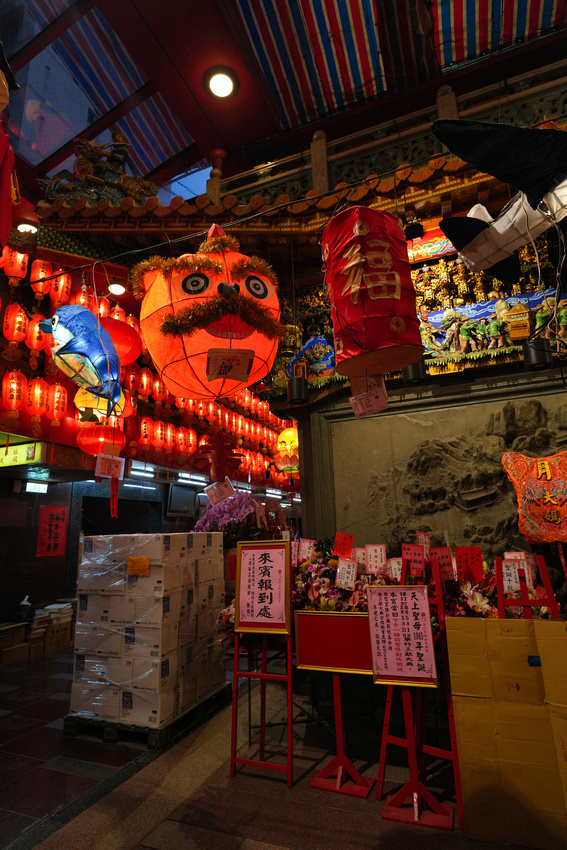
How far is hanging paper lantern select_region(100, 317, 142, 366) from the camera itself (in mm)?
6402

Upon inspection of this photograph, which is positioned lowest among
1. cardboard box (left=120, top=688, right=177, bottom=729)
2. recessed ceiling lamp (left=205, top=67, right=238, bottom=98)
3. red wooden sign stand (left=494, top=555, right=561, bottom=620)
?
cardboard box (left=120, top=688, right=177, bottom=729)

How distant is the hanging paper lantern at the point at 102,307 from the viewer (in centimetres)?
780

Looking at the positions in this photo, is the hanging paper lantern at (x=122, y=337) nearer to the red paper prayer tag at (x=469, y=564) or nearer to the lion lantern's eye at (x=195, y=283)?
the lion lantern's eye at (x=195, y=283)

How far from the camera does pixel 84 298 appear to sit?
301 inches

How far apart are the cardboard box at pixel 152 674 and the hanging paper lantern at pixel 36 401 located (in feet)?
15.1

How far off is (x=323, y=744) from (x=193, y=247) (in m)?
6.60

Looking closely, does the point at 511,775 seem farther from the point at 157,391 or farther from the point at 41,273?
the point at 157,391

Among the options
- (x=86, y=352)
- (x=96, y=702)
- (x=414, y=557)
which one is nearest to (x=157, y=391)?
(x=86, y=352)

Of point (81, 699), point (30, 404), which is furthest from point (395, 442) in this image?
point (30, 404)

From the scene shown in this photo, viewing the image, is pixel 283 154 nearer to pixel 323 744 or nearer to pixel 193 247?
pixel 193 247

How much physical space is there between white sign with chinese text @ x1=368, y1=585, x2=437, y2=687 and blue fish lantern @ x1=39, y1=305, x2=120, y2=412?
4.03 metres

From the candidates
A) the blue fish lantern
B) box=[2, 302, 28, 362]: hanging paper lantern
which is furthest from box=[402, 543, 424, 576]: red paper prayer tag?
box=[2, 302, 28, 362]: hanging paper lantern

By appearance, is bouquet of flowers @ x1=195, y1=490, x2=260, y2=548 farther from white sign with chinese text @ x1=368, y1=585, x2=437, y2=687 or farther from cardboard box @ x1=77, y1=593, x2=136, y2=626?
white sign with chinese text @ x1=368, y1=585, x2=437, y2=687

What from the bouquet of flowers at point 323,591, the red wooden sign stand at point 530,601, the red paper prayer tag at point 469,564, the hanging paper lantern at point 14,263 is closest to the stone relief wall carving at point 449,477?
the red paper prayer tag at point 469,564
